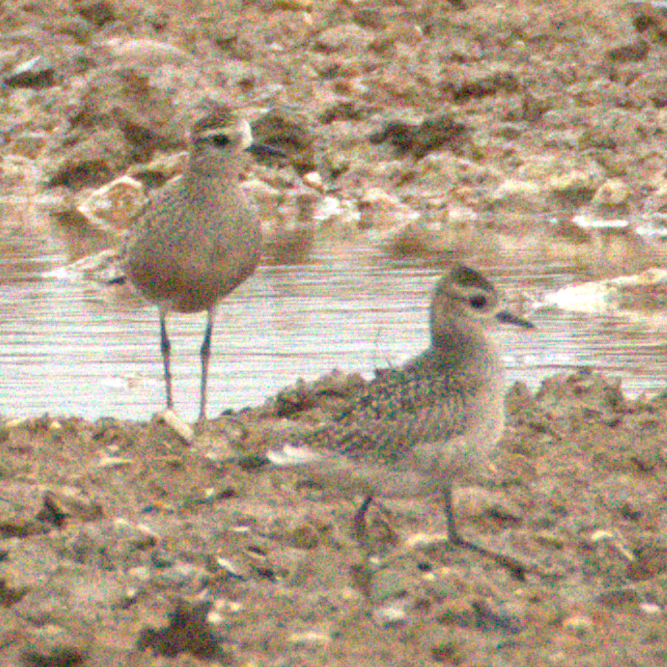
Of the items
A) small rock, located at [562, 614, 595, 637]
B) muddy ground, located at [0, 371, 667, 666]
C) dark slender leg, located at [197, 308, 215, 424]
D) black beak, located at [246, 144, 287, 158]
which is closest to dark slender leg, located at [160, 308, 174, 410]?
dark slender leg, located at [197, 308, 215, 424]

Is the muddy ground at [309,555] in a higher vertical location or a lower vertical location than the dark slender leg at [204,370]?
higher

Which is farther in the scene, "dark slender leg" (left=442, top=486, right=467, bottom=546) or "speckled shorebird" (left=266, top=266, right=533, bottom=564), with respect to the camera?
"dark slender leg" (left=442, top=486, right=467, bottom=546)

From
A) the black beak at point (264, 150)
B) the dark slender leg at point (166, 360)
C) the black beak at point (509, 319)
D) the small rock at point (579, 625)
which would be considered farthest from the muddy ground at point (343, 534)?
the black beak at point (264, 150)

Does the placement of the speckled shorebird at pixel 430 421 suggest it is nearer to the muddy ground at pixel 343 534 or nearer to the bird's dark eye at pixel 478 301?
the bird's dark eye at pixel 478 301

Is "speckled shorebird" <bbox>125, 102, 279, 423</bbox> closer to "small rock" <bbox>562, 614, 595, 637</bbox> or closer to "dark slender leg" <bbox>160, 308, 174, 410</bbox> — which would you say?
"dark slender leg" <bbox>160, 308, 174, 410</bbox>

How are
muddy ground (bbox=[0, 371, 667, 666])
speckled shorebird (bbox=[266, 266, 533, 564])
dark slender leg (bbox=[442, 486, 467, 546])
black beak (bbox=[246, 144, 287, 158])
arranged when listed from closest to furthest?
muddy ground (bbox=[0, 371, 667, 666]) < speckled shorebird (bbox=[266, 266, 533, 564]) < dark slender leg (bbox=[442, 486, 467, 546]) < black beak (bbox=[246, 144, 287, 158])

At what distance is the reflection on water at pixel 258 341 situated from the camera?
34.2 ft

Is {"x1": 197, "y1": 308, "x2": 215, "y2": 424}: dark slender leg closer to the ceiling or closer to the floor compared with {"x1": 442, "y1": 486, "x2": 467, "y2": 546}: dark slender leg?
closer to the floor

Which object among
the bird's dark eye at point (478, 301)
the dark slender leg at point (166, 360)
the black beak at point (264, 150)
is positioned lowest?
the dark slender leg at point (166, 360)

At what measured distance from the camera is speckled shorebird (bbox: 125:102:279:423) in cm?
991

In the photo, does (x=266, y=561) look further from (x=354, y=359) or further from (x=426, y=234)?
(x=426, y=234)

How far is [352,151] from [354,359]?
11015mm

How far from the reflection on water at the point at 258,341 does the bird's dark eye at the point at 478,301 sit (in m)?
3.26

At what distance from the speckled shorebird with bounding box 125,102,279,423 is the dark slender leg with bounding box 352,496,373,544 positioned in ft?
9.52
